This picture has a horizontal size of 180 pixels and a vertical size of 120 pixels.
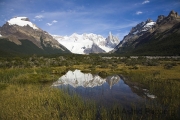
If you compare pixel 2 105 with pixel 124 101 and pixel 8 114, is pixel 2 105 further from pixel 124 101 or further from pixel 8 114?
pixel 124 101

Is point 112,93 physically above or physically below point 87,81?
below

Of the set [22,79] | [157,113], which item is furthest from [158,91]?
[22,79]

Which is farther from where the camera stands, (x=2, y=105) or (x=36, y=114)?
(x=2, y=105)

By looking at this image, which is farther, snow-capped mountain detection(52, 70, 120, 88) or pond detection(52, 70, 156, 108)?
snow-capped mountain detection(52, 70, 120, 88)

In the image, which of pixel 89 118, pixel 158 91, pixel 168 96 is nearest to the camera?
pixel 89 118

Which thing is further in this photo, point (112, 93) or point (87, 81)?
point (87, 81)

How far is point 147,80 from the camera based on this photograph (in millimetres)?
34375

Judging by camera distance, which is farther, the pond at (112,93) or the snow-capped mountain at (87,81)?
the snow-capped mountain at (87,81)

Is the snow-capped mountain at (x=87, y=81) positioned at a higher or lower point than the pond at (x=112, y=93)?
higher

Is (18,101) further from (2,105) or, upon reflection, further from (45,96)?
(45,96)

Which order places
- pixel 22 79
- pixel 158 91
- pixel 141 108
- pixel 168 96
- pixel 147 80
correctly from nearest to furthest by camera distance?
pixel 141 108, pixel 168 96, pixel 158 91, pixel 147 80, pixel 22 79

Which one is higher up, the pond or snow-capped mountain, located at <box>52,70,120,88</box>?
snow-capped mountain, located at <box>52,70,120,88</box>

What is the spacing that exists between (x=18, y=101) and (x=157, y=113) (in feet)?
54.4

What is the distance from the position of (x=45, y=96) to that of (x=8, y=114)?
20.6 feet
